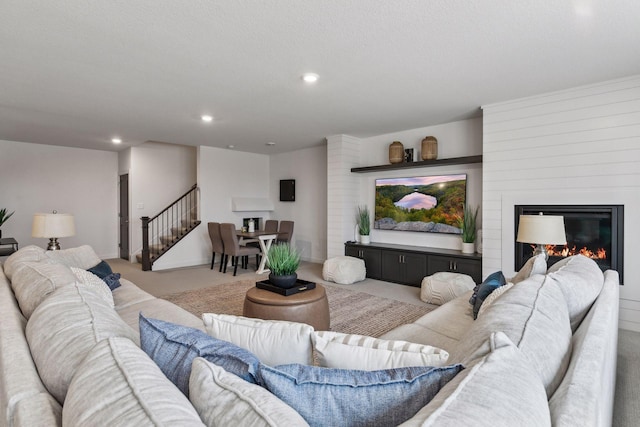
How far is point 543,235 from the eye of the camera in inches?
116

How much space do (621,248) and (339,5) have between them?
364 centimetres

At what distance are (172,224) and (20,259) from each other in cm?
553

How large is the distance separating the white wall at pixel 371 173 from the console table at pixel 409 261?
0.77ft

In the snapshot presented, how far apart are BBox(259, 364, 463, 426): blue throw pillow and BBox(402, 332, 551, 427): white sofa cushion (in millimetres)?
73

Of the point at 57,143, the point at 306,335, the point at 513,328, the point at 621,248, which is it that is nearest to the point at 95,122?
the point at 57,143

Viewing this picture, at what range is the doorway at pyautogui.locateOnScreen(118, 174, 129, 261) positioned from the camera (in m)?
7.45

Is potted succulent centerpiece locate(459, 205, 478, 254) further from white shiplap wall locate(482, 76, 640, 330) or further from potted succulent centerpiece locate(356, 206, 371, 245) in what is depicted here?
potted succulent centerpiece locate(356, 206, 371, 245)

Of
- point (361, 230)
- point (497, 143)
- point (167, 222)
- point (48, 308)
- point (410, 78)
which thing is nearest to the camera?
point (48, 308)

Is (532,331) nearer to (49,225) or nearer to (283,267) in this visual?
(283,267)

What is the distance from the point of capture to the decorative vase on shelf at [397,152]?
5.50m

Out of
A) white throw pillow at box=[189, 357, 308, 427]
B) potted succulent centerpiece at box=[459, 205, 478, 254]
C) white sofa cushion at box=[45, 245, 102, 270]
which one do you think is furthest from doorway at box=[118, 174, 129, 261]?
white throw pillow at box=[189, 357, 308, 427]

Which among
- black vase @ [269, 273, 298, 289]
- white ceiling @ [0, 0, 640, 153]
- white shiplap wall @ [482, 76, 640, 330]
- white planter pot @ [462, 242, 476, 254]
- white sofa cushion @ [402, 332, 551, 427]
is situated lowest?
black vase @ [269, 273, 298, 289]

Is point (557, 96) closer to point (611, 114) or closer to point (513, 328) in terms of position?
point (611, 114)

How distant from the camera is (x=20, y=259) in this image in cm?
234
